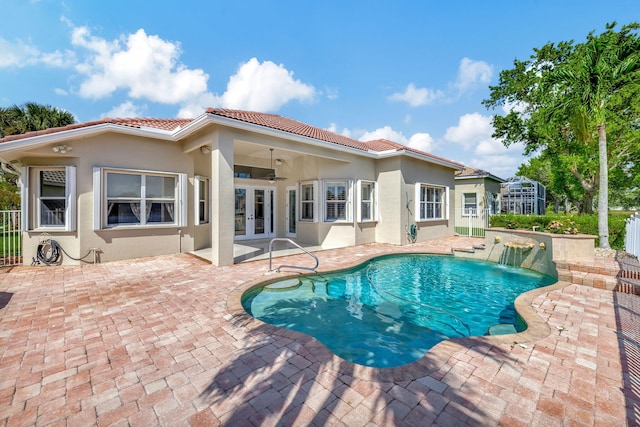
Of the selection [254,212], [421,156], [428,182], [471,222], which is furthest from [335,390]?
[471,222]

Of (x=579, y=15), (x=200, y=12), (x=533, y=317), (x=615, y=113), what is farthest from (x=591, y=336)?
(x=615, y=113)

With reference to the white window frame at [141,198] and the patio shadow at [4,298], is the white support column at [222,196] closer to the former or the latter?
the white window frame at [141,198]

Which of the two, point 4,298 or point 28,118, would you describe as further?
point 28,118

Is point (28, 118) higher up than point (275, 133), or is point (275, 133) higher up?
point (28, 118)

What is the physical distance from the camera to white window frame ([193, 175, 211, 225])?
10.1 metres

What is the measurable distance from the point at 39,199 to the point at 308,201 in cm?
938

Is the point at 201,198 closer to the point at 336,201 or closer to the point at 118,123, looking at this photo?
the point at 118,123

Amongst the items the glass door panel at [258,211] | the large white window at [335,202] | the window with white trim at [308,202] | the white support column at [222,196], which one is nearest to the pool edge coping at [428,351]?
the white support column at [222,196]

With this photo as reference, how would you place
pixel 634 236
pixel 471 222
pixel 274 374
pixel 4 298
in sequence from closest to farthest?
pixel 274 374, pixel 4 298, pixel 634 236, pixel 471 222

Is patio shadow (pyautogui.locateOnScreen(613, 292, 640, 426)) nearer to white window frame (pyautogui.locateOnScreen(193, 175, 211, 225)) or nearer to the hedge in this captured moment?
the hedge

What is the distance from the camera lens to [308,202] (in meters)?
12.9

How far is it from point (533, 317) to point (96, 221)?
11440 millimetres

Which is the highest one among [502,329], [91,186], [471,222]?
[91,186]

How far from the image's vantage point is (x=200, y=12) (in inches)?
423
